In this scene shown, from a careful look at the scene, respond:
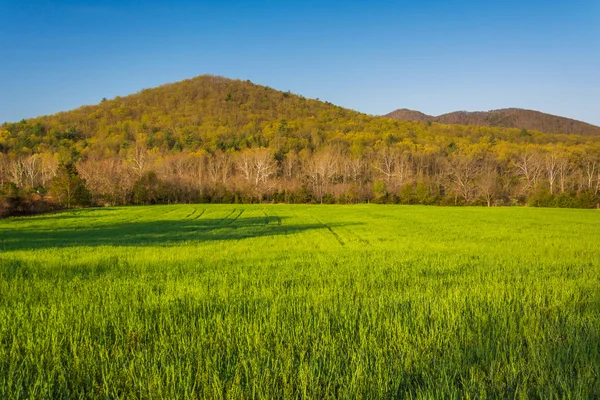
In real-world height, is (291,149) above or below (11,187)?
above

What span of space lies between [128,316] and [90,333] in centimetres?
67

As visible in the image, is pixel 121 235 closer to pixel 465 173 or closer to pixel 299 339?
pixel 299 339

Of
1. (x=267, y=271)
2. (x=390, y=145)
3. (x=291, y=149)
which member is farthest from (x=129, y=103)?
(x=267, y=271)

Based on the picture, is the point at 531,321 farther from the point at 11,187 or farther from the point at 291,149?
the point at 291,149

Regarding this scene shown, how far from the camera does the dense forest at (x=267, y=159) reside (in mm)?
73625

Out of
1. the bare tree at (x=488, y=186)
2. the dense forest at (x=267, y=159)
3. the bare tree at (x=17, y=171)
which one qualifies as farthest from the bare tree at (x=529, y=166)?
the bare tree at (x=17, y=171)

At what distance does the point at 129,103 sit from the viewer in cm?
15075

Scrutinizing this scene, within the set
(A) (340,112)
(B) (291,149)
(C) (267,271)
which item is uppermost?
(A) (340,112)

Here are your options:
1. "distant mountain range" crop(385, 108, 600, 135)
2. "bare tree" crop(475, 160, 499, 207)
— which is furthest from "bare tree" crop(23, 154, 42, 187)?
"distant mountain range" crop(385, 108, 600, 135)

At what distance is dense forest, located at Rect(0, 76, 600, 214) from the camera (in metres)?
73.6

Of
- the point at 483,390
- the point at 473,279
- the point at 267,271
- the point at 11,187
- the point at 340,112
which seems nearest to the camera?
the point at 483,390

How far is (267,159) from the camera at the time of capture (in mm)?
96750

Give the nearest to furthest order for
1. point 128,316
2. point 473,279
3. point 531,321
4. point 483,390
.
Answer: point 483,390 → point 531,321 → point 128,316 → point 473,279

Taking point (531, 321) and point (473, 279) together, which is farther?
point (473, 279)
